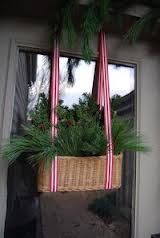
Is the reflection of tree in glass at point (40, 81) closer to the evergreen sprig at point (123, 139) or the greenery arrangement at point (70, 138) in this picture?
the greenery arrangement at point (70, 138)

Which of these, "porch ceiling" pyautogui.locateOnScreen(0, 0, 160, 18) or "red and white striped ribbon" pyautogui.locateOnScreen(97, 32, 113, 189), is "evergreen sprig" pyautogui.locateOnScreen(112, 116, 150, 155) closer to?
"red and white striped ribbon" pyautogui.locateOnScreen(97, 32, 113, 189)

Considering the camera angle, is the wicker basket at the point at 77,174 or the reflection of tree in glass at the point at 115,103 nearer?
the wicker basket at the point at 77,174

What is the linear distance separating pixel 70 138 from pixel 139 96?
59cm

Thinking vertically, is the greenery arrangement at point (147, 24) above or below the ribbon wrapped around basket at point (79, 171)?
above

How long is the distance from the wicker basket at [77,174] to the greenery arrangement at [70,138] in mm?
31

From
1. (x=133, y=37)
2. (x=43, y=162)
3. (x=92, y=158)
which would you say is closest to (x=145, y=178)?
(x=92, y=158)

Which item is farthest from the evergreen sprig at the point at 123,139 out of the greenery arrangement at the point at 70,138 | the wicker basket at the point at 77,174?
the wicker basket at the point at 77,174

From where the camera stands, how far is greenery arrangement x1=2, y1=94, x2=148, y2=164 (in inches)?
42.4

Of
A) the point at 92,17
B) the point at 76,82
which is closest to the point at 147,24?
the point at 92,17

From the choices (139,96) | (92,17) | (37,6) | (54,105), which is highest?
(37,6)

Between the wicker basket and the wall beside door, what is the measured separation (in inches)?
12.6

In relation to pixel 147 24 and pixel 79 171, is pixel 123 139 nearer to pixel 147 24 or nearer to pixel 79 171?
pixel 79 171

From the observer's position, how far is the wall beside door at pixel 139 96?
132 centimetres

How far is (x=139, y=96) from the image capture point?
149 cm
